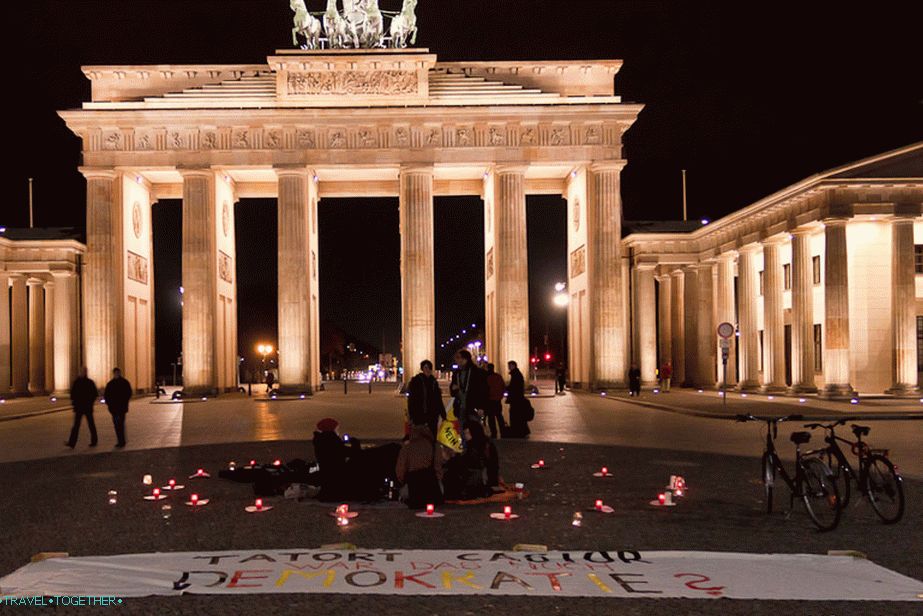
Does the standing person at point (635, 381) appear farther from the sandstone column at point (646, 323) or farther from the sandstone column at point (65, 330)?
the sandstone column at point (65, 330)

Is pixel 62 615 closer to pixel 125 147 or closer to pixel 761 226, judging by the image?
pixel 761 226

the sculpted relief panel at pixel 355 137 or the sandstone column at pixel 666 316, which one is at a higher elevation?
the sculpted relief panel at pixel 355 137

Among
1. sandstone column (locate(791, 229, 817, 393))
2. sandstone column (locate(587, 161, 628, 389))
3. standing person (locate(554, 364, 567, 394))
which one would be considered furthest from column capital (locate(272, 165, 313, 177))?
sandstone column (locate(791, 229, 817, 393))

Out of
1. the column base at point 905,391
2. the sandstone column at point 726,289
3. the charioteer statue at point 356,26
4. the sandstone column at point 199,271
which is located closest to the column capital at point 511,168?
the charioteer statue at point 356,26

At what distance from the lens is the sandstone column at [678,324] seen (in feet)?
175

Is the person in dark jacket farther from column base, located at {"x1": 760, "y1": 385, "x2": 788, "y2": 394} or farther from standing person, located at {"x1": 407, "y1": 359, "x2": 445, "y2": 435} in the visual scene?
column base, located at {"x1": 760, "y1": 385, "x2": 788, "y2": 394}

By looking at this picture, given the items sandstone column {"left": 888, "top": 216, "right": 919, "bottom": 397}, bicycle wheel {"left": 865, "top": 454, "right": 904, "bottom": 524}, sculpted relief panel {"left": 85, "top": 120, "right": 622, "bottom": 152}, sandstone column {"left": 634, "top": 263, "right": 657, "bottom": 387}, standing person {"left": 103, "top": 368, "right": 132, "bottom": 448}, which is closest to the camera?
bicycle wheel {"left": 865, "top": 454, "right": 904, "bottom": 524}

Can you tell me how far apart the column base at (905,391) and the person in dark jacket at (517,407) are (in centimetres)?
2054

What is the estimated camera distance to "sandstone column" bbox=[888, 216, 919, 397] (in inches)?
1412

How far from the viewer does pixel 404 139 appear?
157 ft

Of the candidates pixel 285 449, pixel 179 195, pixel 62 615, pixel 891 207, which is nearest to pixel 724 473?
pixel 285 449

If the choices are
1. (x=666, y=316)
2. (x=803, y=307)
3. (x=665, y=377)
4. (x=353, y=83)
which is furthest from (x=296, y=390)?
(x=803, y=307)

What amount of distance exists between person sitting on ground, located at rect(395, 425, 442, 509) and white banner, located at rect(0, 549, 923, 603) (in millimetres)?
2652

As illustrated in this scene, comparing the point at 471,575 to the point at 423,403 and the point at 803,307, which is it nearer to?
the point at 423,403
